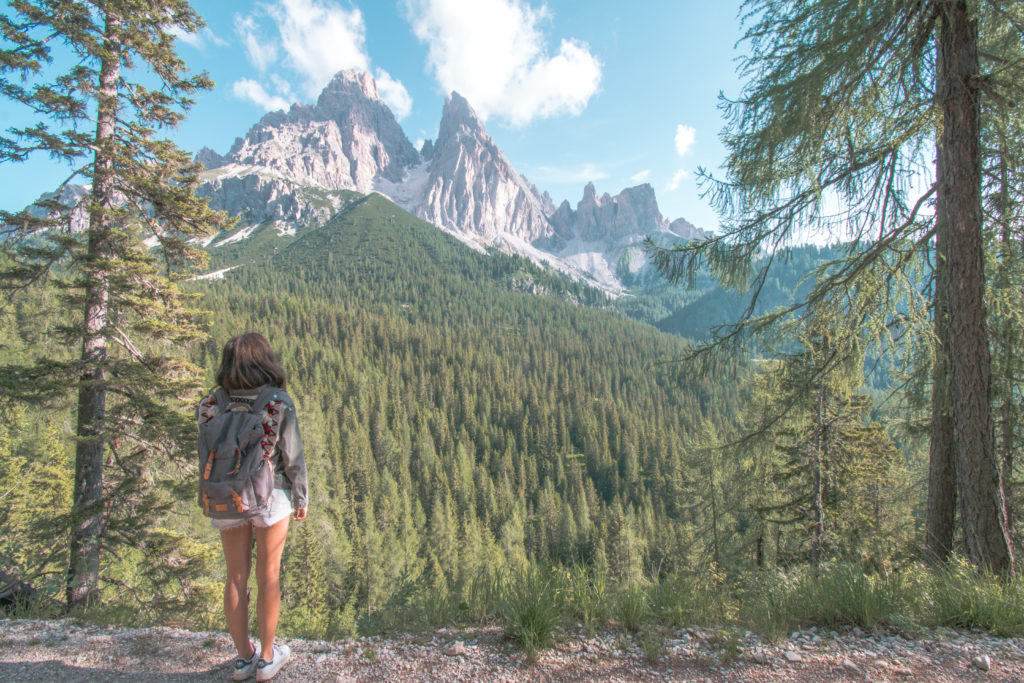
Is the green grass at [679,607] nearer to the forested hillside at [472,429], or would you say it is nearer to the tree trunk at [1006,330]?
the forested hillside at [472,429]

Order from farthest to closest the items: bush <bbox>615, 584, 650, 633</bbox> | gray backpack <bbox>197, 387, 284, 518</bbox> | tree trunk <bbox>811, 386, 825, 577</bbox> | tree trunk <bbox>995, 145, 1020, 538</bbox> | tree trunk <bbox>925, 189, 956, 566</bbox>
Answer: tree trunk <bbox>811, 386, 825, 577</bbox>
tree trunk <bbox>925, 189, 956, 566</bbox>
tree trunk <bbox>995, 145, 1020, 538</bbox>
bush <bbox>615, 584, 650, 633</bbox>
gray backpack <bbox>197, 387, 284, 518</bbox>

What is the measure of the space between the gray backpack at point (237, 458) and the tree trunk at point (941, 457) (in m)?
6.03

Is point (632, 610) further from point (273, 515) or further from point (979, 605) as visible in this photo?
point (273, 515)

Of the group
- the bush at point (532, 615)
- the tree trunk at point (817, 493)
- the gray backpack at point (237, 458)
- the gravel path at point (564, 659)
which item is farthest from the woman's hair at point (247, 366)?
the tree trunk at point (817, 493)

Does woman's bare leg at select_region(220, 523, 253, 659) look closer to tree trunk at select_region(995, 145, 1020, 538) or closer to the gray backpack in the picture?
the gray backpack

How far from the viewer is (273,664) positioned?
247 cm

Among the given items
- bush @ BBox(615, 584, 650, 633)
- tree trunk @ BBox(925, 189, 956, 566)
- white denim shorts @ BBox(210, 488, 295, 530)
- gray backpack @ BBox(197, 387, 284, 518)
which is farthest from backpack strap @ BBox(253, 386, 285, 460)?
tree trunk @ BBox(925, 189, 956, 566)

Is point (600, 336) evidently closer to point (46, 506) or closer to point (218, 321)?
point (218, 321)

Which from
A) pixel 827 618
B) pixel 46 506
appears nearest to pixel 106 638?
pixel 827 618

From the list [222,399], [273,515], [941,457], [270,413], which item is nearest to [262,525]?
[273,515]

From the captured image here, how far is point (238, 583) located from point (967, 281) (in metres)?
6.26

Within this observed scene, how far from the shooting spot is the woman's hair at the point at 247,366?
95.4 inches

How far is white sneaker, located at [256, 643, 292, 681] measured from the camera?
7.91 ft

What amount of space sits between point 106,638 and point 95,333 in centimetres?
484
